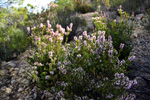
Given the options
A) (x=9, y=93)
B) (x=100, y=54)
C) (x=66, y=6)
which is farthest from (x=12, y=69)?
(x=66, y=6)

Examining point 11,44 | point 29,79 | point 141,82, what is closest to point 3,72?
point 29,79

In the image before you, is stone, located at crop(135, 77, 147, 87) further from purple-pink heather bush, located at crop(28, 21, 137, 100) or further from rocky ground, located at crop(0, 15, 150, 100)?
purple-pink heather bush, located at crop(28, 21, 137, 100)

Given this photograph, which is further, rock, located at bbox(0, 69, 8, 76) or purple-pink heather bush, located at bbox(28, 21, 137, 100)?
rock, located at bbox(0, 69, 8, 76)

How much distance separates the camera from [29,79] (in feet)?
9.85

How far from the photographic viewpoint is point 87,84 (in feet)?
6.53

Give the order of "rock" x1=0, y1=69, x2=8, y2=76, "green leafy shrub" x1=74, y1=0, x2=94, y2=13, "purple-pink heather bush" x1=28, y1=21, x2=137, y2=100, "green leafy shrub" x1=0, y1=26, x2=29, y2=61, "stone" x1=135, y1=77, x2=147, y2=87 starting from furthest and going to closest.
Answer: "green leafy shrub" x1=74, y1=0, x2=94, y2=13 < "green leafy shrub" x1=0, y1=26, x2=29, y2=61 < "rock" x1=0, y1=69, x2=8, y2=76 < "stone" x1=135, y1=77, x2=147, y2=87 < "purple-pink heather bush" x1=28, y1=21, x2=137, y2=100

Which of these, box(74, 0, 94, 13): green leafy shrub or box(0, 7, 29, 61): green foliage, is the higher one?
box(74, 0, 94, 13): green leafy shrub

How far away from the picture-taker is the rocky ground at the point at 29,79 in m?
→ 2.34

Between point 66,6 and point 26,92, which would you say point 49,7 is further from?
point 26,92

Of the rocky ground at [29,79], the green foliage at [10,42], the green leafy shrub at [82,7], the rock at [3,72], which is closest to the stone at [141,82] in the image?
the rocky ground at [29,79]

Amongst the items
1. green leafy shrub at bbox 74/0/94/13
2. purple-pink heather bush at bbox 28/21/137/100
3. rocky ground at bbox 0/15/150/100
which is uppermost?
green leafy shrub at bbox 74/0/94/13

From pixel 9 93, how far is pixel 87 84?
168cm

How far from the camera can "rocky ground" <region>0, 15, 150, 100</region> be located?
2.34 metres

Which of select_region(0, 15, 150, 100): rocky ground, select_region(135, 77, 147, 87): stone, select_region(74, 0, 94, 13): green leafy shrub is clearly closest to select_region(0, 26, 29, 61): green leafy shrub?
select_region(0, 15, 150, 100): rocky ground
